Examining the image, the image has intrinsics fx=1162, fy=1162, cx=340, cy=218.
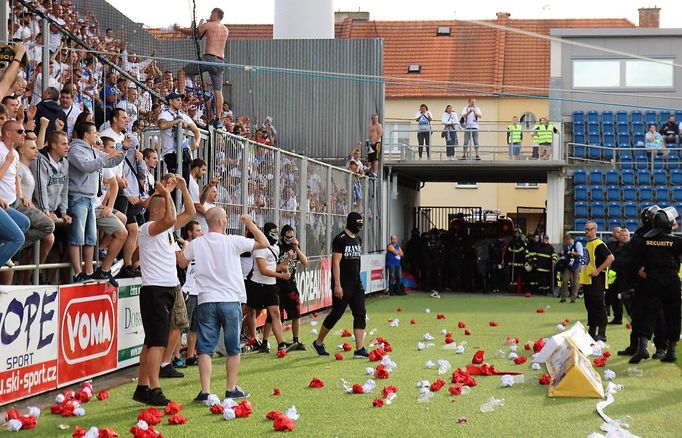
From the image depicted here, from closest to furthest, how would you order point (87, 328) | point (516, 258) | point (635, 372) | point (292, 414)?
point (292, 414) < point (87, 328) < point (635, 372) < point (516, 258)

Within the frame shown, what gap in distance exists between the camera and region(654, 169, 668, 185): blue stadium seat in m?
39.5

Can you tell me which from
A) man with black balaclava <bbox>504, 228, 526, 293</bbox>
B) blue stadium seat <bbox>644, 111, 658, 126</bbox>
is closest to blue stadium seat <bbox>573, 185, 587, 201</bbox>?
man with black balaclava <bbox>504, 228, 526, 293</bbox>

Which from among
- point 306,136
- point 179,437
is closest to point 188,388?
point 179,437

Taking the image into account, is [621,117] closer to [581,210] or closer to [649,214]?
[581,210]

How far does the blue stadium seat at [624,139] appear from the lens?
42.6 metres

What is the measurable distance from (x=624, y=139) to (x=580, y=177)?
4.74m

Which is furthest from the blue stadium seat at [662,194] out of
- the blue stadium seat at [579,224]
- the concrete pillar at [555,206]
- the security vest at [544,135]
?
the security vest at [544,135]

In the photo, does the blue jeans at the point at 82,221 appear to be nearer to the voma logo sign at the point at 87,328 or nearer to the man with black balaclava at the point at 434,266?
the voma logo sign at the point at 87,328

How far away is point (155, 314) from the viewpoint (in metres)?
11.1

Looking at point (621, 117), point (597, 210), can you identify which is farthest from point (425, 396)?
point (621, 117)

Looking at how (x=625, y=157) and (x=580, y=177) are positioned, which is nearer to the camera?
(x=580, y=177)

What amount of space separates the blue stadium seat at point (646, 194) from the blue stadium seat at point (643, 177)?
0.92 feet

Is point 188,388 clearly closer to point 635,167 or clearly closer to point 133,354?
point 133,354

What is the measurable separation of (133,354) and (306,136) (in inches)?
815
